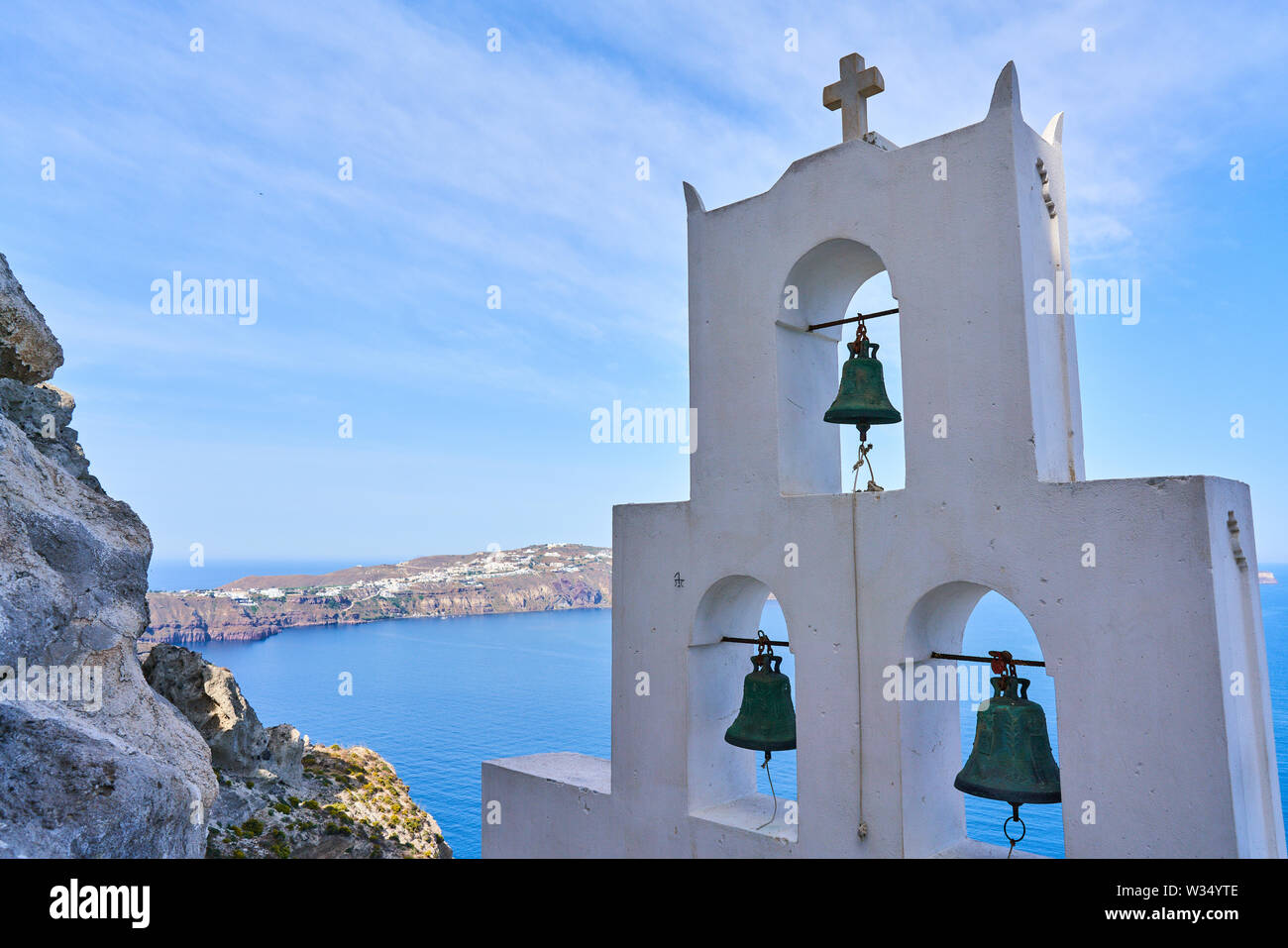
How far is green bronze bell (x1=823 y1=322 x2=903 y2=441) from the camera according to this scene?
517 cm

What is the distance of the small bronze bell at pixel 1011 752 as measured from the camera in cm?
417

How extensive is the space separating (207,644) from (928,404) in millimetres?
90674

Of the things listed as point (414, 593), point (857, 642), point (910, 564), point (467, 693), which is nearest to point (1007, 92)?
A: point (910, 564)

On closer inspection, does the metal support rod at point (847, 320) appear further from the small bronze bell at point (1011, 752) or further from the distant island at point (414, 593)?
the distant island at point (414, 593)

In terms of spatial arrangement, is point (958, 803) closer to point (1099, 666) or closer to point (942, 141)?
point (1099, 666)

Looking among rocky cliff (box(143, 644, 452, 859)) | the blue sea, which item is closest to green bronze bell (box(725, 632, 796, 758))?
rocky cliff (box(143, 644, 452, 859))

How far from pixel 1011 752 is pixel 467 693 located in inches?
2660

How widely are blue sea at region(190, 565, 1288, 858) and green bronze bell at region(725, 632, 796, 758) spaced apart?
1170cm

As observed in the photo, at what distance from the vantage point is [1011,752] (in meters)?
4.25
